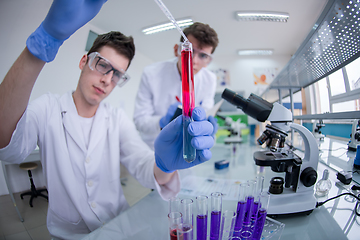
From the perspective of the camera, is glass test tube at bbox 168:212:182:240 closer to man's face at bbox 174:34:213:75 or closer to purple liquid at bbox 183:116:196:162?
purple liquid at bbox 183:116:196:162

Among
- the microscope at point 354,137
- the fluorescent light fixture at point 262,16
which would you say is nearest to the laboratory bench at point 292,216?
the microscope at point 354,137

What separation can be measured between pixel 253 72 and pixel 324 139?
57 cm

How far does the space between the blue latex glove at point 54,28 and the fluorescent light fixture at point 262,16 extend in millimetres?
625

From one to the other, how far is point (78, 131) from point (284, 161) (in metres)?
0.90

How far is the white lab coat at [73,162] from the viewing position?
0.51 metres

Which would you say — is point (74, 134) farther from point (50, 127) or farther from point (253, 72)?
point (253, 72)

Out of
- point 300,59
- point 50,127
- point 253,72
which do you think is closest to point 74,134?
point 50,127

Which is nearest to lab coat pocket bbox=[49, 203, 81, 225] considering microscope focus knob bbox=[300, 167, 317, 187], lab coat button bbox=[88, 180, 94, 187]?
lab coat button bbox=[88, 180, 94, 187]

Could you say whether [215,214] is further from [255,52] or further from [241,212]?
[255,52]

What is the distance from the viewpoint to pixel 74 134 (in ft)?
2.18

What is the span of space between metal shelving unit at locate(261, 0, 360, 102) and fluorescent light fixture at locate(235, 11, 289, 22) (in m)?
0.13

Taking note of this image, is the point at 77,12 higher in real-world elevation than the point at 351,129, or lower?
higher

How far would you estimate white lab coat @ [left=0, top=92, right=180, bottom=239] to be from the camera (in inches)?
20.0

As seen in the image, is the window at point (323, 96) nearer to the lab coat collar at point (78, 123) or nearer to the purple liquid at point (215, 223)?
the purple liquid at point (215, 223)
